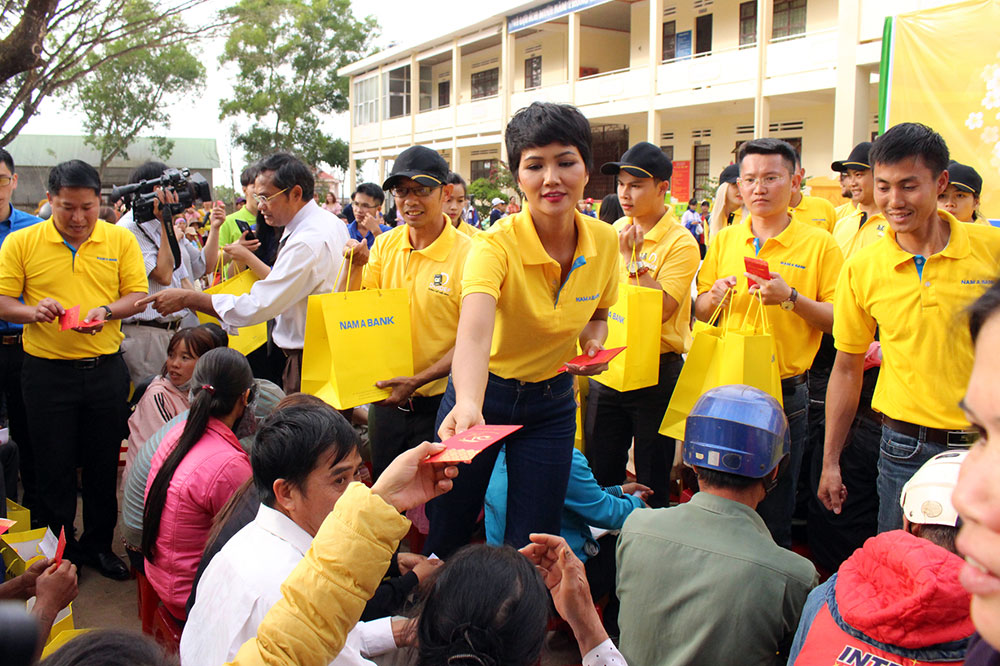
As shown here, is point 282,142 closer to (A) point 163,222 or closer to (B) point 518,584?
(A) point 163,222

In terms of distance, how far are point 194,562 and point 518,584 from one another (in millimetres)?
1648

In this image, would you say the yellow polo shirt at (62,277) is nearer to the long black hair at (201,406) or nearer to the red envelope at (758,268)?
the long black hair at (201,406)

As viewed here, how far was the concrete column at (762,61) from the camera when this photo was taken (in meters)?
17.6

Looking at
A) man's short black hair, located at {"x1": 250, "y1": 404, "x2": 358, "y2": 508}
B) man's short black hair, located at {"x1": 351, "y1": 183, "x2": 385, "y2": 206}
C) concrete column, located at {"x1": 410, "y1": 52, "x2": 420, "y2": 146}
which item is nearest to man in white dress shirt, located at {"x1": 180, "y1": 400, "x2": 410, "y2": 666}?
man's short black hair, located at {"x1": 250, "y1": 404, "x2": 358, "y2": 508}

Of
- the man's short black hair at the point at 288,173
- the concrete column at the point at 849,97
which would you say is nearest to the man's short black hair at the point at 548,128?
the man's short black hair at the point at 288,173

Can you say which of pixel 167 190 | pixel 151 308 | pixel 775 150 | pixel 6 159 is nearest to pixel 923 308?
pixel 775 150

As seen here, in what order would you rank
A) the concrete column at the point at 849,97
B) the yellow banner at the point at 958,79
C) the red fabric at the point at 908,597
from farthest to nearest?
1. the concrete column at the point at 849,97
2. the yellow banner at the point at 958,79
3. the red fabric at the point at 908,597

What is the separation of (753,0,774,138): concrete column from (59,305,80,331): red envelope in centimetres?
1657

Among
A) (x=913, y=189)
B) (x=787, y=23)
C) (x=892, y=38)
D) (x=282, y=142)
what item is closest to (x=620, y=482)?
(x=913, y=189)

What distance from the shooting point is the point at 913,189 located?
2688 millimetres

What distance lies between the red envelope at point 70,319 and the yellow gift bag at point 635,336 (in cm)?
252

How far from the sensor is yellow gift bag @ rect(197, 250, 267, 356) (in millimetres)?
3975

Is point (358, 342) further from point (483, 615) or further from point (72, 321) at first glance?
point (483, 615)

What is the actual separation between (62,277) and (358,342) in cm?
170
